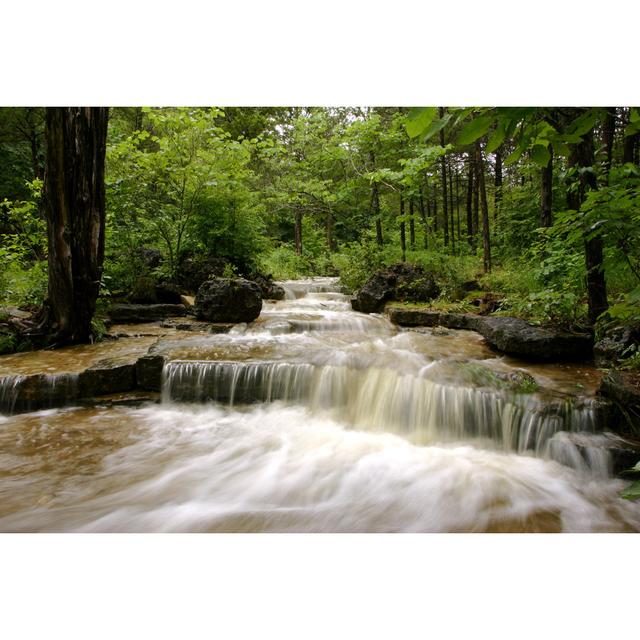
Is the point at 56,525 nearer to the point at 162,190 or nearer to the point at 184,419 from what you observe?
the point at 184,419

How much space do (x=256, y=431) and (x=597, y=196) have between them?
139 inches

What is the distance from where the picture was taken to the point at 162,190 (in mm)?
8953

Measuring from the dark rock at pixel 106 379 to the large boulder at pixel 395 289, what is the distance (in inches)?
210

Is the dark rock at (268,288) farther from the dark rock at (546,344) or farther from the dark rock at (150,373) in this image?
the dark rock at (546,344)

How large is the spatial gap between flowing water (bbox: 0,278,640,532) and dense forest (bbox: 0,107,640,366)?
1295 mm

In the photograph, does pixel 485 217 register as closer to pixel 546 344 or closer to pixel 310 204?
pixel 546 344

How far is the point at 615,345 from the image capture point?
4.28m

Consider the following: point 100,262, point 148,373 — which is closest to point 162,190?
point 100,262

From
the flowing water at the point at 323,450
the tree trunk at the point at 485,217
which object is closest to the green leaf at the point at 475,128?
the flowing water at the point at 323,450

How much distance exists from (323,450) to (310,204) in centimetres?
1136

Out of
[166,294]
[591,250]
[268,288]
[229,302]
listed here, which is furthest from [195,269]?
[591,250]

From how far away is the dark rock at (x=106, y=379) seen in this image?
4.47 metres

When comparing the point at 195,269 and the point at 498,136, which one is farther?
the point at 195,269

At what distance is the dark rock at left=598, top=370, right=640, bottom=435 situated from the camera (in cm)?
319
